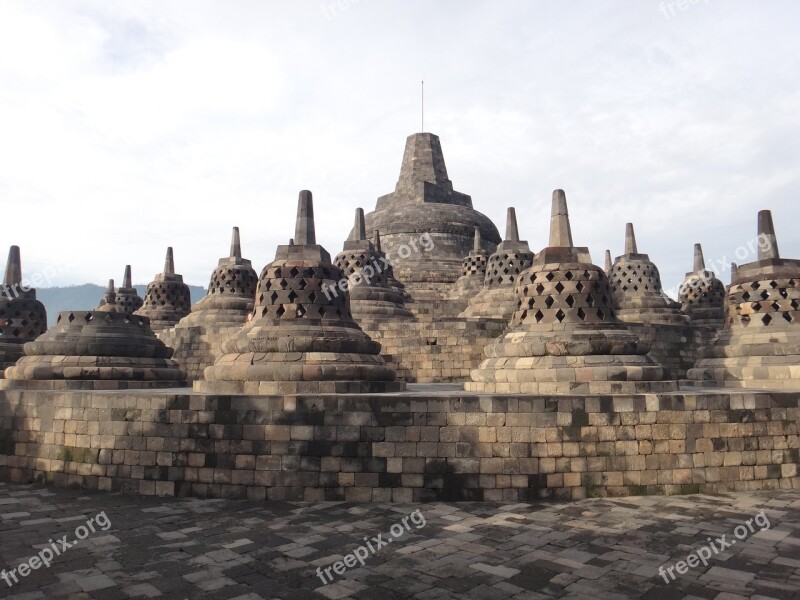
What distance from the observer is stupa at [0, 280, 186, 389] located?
11000 millimetres

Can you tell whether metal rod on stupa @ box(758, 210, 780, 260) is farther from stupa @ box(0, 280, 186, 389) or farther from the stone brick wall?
stupa @ box(0, 280, 186, 389)

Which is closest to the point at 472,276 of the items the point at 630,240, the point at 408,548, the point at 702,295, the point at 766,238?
the point at 630,240

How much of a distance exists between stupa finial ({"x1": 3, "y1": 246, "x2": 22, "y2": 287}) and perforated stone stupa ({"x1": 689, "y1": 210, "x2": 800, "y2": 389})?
1790cm

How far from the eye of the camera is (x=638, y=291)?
808 inches

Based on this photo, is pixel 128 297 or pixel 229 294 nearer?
pixel 229 294

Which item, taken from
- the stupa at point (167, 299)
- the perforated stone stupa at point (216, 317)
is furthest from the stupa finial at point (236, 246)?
the stupa at point (167, 299)

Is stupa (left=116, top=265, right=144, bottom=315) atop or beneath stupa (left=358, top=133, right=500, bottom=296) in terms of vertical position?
beneath

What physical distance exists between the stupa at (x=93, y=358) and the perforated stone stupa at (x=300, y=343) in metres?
2.83

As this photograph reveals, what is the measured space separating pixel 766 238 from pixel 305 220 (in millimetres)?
10743

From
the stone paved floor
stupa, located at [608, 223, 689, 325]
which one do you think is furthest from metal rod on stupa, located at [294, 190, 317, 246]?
stupa, located at [608, 223, 689, 325]

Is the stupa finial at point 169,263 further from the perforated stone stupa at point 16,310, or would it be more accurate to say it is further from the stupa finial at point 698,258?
the stupa finial at point 698,258

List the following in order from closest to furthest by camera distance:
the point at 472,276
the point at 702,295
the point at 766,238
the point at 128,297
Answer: the point at 766,238 < the point at 702,295 < the point at 472,276 < the point at 128,297

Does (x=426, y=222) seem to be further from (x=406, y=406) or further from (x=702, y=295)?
(x=406, y=406)

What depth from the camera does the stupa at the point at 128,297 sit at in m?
26.0
